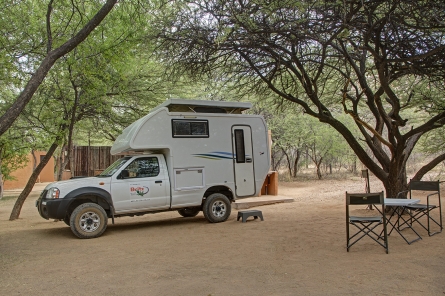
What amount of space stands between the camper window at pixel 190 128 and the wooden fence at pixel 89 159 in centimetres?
1055

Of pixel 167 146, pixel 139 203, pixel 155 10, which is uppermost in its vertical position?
pixel 155 10

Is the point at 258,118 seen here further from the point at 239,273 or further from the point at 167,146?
the point at 239,273

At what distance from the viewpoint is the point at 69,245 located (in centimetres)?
720

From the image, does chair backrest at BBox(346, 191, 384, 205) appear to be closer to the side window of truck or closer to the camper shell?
the camper shell

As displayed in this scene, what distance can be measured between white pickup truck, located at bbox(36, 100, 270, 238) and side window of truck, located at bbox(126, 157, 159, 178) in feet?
0.06

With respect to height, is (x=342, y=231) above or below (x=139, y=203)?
below

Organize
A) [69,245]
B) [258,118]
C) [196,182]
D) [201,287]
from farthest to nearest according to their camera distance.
Result: 1. [258,118]
2. [196,182]
3. [69,245]
4. [201,287]

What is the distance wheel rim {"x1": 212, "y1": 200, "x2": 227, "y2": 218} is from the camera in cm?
955

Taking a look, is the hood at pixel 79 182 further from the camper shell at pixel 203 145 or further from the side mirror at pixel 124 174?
the camper shell at pixel 203 145

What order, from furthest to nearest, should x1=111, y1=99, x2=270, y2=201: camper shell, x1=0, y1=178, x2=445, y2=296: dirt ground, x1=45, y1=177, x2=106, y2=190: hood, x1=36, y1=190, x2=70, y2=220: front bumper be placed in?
x1=111, y1=99, x2=270, y2=201: camper shell
x1=45, y1=177, x2=106, y2=190: hood
x1=36, y1=190, x2=70, y2=220: front bumper
x1=0, y1=178, x2=445, y2=296: dirt ground

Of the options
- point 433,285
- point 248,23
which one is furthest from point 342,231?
point 248,23

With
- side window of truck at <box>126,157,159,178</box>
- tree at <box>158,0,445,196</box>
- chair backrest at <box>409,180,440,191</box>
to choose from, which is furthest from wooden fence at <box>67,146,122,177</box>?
chair backrest at <box>409,180,440,191</box>

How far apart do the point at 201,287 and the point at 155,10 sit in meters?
7.58

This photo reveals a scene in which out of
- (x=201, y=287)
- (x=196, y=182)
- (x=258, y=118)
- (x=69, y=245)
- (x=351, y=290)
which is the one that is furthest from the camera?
(x=258, y=118)
